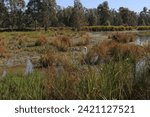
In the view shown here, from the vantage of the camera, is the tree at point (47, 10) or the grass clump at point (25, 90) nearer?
the grass clump at point (25, 90)

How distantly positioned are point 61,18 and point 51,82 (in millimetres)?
74436

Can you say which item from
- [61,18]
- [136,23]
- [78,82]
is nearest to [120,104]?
[78,82]

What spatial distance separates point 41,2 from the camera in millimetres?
68312

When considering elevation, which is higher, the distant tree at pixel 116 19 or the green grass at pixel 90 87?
the green grass at pixel 90 87

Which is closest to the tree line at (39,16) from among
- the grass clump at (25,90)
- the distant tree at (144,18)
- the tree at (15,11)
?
the tree at (15,11)

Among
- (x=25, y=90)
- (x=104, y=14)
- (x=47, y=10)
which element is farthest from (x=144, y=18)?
(x=25, y=90)

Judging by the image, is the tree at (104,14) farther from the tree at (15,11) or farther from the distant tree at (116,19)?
the tree at (15,11)

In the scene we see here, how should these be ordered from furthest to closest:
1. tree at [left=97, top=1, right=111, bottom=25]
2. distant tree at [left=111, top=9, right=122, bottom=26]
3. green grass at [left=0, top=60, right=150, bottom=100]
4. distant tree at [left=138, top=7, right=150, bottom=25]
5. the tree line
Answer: distant tree at [left=138, top=7, right=150, bottom=25]
distant tree at [left=111, top=9, right=122, bottom=26]
tree at [left=97, top=1, right=111, bottom=25]
the tree line
green grass at [left=0, top=60, right=150, bottom=100]

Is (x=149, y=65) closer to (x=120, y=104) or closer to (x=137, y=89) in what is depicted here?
(x=137, y=89)

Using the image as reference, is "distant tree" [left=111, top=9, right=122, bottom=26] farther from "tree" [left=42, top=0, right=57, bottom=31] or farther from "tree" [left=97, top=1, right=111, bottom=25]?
"tree" [left=42, top=0, right=57, bottom=31]

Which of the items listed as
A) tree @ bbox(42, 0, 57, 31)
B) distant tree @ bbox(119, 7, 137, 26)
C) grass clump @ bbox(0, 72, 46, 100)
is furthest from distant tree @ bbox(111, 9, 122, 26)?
grass clump @ bbox(0, 72, 46, 100)

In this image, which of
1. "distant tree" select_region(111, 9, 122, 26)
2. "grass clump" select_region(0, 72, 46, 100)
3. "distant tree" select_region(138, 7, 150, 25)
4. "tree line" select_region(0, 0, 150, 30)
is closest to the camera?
"grass clump" select_region(0, 72, 46, 100)

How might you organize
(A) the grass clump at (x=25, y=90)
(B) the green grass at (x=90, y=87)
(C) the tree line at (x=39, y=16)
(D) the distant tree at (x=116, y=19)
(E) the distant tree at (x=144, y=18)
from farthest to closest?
(E) the distant tree at (x=144, y=18) → (D) the distant tree at (x=116, y=19) → (C) the tree line at (x=39, y=16) → (A) the grass clump at (x=25, y=90) → (B) the green grass at (x=90, y=87)

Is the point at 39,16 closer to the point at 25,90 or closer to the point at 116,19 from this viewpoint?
the point at 116,19
